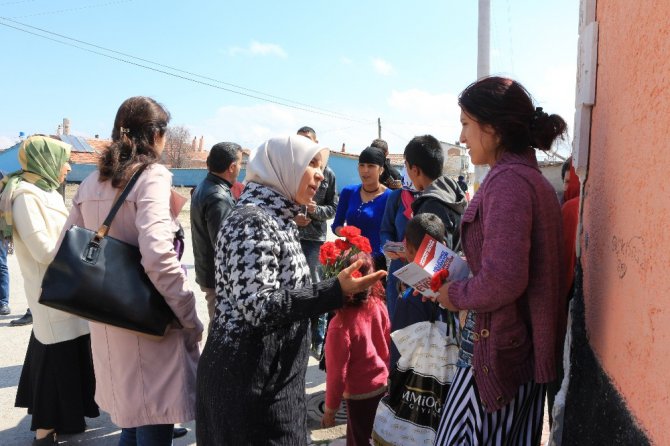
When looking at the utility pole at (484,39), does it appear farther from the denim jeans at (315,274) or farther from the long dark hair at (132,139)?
the long dark hair at (132,139)

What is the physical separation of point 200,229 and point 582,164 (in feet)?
9.34

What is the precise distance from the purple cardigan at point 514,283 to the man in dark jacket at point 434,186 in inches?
52.5

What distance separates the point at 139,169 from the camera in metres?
2.52

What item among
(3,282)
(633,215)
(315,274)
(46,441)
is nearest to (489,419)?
(633,215)

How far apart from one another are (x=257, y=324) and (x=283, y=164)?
1.98ft

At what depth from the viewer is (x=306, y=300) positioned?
6.61ft

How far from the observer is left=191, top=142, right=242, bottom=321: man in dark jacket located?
414cm

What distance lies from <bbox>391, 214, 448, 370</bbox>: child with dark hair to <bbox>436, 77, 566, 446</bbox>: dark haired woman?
2.49 feet

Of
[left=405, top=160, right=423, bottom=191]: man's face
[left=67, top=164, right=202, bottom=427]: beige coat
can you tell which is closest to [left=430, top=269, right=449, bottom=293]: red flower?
[left=67, top=164, right=202, bottom=427]: beige coat

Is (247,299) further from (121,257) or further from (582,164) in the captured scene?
(582,164)

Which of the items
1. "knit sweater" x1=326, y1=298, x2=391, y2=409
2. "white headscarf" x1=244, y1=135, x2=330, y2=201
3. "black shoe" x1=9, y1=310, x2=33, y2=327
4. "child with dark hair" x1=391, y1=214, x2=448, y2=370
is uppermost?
"white headscarf" x1=244, y1=135, x2=330, y2=201

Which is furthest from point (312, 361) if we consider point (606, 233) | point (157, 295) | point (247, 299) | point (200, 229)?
point (606, 233)

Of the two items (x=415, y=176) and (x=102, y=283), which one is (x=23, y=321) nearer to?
(x=102, y=283)

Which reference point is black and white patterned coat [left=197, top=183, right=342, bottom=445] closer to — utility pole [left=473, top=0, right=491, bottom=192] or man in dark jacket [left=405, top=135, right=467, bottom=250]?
man in dark jacket [left=405, top=135, right=467, bottom=250]
